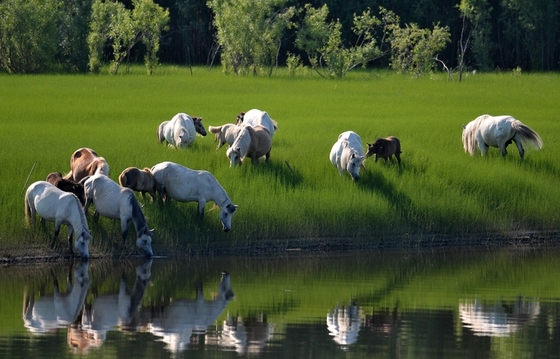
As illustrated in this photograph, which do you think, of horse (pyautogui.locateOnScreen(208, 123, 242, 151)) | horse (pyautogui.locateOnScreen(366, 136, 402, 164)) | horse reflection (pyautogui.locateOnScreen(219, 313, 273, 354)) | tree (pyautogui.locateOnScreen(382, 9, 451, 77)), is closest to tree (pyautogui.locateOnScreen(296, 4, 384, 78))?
tree (pyautogui.locateOnScreen(382, 9, 451, 77))

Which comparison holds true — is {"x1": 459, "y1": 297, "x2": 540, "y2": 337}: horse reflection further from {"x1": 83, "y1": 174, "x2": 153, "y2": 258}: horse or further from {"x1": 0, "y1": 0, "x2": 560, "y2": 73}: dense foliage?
{"x1": 0, "y1": 0, "x2": 560, "y2": 73}: dense foliage

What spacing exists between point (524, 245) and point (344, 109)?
1109cm

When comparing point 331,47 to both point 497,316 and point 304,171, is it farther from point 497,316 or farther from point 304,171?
point 497,316

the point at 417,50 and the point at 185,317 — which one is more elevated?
the point at 417,50

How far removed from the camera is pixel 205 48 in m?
62.0

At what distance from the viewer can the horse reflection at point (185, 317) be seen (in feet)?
37.4

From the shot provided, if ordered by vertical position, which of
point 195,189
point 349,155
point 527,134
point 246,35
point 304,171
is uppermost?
point 246,35

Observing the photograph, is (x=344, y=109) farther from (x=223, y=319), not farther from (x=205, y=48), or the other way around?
(x=205, y=48)

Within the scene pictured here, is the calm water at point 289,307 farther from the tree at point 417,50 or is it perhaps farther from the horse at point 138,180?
the tree at point 417,50

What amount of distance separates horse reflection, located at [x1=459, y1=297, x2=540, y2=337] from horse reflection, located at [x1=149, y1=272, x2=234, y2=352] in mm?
2808

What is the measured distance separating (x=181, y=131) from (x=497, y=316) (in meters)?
8.92

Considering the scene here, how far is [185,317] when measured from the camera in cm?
1255

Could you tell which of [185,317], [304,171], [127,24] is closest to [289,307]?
[185,317]

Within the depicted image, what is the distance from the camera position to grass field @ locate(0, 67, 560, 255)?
1692 cm
